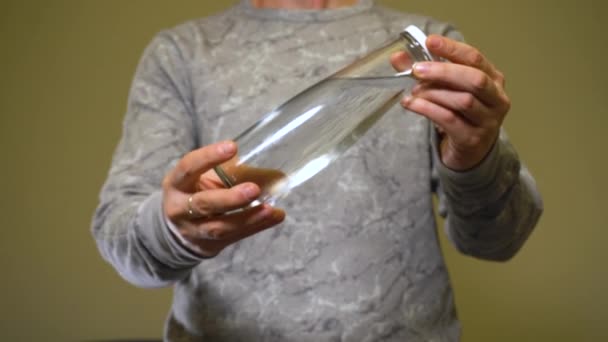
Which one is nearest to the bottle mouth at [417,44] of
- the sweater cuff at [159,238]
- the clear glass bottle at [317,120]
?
the clear glass bottle at [317,120]

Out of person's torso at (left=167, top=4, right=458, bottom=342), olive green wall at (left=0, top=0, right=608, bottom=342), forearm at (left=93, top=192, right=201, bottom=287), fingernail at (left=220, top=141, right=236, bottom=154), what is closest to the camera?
fingernail at (left=220, top=141, right=236, bottom=154)

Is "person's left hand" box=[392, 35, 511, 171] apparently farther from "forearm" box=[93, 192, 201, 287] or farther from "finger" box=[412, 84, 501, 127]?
"forearm" box=[93, 192, 201, 287]

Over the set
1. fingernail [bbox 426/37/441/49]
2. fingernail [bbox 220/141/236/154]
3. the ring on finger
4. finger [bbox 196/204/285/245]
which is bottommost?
finger [bbox 196/204/285/245]

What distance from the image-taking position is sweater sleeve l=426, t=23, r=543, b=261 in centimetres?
51

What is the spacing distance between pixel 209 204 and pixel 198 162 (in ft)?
0.09

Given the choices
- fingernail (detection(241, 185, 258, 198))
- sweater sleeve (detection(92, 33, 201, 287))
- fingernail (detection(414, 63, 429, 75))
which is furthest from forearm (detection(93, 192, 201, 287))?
fingernail (detection(414, 63, 429, 75))

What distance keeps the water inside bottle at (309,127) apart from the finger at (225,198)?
26 millimetres

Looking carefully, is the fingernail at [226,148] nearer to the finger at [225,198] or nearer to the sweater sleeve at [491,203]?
the finger at [225,198]

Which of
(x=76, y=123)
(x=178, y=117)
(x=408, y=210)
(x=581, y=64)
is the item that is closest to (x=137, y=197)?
(x=178, y=117)

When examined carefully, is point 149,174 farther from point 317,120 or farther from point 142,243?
point 317,120

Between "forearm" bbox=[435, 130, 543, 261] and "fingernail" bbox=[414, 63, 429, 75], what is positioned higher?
"fingernail" bbox=[414, 63, 429, 75]

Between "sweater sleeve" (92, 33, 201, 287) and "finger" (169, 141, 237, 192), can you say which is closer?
"finger" (169, 141, 237, 192)

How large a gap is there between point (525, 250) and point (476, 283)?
0.12 metres

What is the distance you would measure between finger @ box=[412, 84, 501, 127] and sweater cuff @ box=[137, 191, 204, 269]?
20 cm
